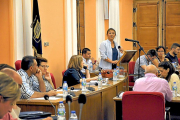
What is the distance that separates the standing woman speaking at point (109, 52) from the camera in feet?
22.0

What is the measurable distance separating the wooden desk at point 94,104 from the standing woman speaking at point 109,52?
1.16m

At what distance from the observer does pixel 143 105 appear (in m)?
3.48

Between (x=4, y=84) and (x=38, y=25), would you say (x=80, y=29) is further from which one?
(x=4, y=84)

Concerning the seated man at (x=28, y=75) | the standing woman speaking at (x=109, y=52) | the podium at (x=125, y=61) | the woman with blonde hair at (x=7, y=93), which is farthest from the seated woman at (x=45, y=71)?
the woman with blonde hair at (x=7, y=93)

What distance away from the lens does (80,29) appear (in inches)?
373

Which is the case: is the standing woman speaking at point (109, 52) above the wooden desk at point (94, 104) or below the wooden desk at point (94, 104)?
above

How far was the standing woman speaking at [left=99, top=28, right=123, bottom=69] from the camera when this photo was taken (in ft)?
22.0

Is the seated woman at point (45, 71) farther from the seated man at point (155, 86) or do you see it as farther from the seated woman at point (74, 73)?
the seated man at point (155, 86)

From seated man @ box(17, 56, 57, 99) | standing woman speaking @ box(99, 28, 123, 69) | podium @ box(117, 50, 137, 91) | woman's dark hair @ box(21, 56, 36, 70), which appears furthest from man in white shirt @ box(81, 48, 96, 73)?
woman's dark hair @ box(21, 56, 36, 70)

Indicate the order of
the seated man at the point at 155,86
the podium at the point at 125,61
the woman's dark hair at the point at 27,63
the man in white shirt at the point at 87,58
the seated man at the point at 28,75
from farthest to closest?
1. the man in white shirt at the point at 87,58
2. the podium at the point at 125,61
3. the seated man at the point at 155,86
4. the woman's dark hair at the point at 27,63
5. the seated man at the point at 28,75

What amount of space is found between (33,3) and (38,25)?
1.29 feet

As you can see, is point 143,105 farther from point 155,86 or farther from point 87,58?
point 87,58

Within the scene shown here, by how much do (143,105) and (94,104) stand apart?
A: 1.12 m

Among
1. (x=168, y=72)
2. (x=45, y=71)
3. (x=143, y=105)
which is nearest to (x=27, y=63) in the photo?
(x=45, y=71)
